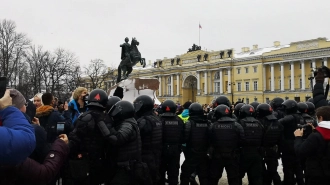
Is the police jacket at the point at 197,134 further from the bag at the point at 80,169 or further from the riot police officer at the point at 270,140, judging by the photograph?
the bag at the point at 80,169

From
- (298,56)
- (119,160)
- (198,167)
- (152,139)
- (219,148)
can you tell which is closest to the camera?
(119,160)

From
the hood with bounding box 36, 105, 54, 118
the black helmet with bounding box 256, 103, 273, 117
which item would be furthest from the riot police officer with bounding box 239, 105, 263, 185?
the hood with bounding box 36, 105, 54, 118

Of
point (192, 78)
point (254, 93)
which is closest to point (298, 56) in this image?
point (254, 93)

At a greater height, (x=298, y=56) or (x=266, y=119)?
(x=298, y=56)

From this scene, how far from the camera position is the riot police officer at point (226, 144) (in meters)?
7.32

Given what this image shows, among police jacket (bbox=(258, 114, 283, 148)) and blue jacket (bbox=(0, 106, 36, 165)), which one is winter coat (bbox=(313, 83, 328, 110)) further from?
blue jacket (bbox=(0, 106, 36, 165))

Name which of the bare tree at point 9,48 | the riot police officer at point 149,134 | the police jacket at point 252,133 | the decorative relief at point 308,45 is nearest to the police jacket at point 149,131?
the riot police officer at point 149,134

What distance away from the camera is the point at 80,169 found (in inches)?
211

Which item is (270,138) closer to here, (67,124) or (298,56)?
(67,124)

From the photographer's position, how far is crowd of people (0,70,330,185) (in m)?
2.87

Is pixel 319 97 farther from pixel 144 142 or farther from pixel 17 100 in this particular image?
pixel 17 100

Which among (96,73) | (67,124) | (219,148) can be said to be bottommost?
(219,148)

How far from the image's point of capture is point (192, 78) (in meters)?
94.1

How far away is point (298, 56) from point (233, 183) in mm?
68403
